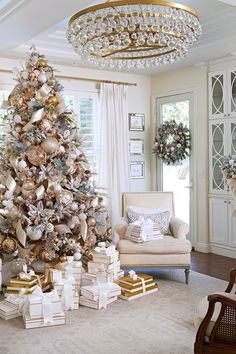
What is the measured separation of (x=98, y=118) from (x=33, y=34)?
6.85 feet

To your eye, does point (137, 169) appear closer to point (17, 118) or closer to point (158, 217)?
point (158, 217)

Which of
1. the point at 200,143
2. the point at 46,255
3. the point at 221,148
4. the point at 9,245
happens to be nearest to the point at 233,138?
the point at 221,148

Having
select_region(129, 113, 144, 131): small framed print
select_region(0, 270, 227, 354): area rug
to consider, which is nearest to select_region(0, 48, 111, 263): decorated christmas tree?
select_region(0, 270, 227, 354): area rug

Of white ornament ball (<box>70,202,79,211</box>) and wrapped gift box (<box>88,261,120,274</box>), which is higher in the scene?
white ornament ball (<box>70,202,79,211</box>)

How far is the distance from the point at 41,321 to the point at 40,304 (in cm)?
14

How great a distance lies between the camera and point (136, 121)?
697cm

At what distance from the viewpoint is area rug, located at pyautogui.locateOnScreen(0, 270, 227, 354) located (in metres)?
3.12

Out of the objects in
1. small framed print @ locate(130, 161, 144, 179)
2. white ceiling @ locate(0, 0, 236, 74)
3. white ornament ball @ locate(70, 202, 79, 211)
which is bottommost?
white ornament ball @ locate(70, 202, 79, 211)

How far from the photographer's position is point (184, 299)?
4152 millimetres

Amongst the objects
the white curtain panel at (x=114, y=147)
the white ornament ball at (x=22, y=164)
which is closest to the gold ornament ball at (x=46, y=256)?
the white ornament ball at (x=22, y=164)

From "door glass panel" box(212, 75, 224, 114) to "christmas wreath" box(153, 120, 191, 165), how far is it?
0.59 metres

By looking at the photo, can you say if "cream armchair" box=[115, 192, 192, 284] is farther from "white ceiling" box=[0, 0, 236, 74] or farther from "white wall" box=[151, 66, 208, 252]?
"white ceiling" box=[0, 0, 236, 74]

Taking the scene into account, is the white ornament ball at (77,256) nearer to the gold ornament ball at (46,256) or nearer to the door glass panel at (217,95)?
the gold ornament ball at (46,256)

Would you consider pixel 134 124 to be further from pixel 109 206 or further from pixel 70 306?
pixel 70 306
